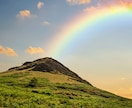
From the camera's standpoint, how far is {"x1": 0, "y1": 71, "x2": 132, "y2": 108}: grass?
7300cm

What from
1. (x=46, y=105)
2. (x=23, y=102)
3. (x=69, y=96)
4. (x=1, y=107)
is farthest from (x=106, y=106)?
(x=1, y=107)

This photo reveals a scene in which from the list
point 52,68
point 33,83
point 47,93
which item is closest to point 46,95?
point 47,93

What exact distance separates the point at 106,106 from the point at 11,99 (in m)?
30.2

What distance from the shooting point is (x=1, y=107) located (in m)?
61.4

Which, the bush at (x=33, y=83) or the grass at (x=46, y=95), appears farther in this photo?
the bush at (x=33, y=83)

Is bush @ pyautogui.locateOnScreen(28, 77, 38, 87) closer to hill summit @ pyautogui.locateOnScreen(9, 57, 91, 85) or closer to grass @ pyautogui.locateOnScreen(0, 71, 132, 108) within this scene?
grass @ pyautogui.locateOnScreen(0, 71, 132, 108)

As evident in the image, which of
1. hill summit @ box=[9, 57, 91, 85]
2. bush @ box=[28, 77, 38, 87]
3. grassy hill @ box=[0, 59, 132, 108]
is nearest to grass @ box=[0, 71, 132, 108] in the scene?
grassy hill @ box=[0, 59, 132, 108]

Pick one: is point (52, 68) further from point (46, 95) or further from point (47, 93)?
point (46, 95)

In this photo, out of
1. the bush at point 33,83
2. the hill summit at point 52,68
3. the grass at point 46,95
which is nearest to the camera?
the grass at point 46,95

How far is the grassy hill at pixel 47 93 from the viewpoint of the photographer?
242 feet

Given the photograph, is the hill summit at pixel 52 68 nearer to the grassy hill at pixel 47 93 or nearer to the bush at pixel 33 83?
the grassy hill at pixel 47 93

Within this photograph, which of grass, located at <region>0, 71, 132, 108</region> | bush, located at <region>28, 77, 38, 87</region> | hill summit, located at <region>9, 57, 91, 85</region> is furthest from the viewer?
hill summit, located at <region>9, 57, 91, 85</region>

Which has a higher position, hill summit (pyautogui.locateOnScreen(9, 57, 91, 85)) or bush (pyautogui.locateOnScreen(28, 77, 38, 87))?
hill summit (pyautogui.locateOnScreen(9, 57, 91, 85))

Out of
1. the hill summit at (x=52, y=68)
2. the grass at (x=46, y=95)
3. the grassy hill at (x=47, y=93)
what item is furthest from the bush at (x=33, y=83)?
the hill summit at (x=52, y=68)
